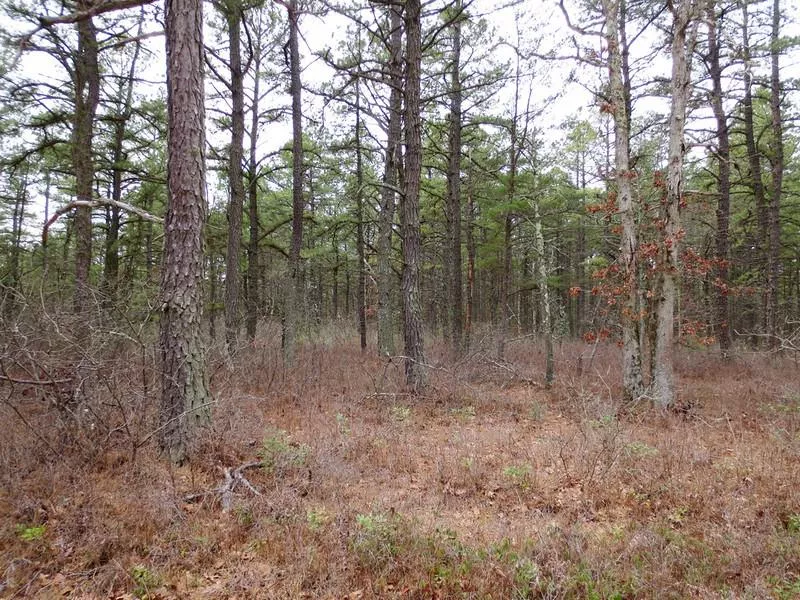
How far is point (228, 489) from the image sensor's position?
4094 mm

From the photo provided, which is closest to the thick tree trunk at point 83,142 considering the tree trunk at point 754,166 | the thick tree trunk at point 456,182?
the thick tree trunk at point 456,182

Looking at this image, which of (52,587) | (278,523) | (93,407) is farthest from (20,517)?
(278,523)

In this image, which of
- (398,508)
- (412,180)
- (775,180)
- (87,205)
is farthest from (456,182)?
(775,180)

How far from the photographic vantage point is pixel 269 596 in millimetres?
2914

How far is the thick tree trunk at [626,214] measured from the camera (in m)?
8.34

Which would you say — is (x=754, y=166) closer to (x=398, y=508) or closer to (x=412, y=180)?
(x=412, y=180)

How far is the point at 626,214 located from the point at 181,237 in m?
7.92

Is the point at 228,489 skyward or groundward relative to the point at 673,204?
groundward

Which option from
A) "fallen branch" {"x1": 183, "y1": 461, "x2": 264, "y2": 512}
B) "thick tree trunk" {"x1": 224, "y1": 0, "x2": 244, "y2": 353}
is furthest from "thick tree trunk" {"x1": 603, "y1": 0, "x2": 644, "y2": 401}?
"thick tree trunk" {"x1": 224, "y1": 0, "x2": 244, "y2": 353}

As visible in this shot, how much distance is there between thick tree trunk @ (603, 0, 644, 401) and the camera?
27.3 ft

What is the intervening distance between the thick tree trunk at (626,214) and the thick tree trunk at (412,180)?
381 centimetres

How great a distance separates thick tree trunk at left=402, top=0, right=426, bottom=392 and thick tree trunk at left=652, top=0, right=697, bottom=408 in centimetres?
452

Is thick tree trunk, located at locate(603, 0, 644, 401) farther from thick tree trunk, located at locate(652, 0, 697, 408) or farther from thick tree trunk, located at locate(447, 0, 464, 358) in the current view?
thick tree trunk, located at locate(447, 0, 464, 358)

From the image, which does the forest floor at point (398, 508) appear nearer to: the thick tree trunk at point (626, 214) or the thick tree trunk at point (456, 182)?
the thick tree trunk at point (626, 214)
